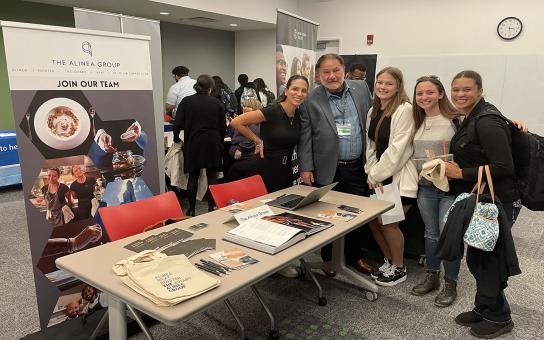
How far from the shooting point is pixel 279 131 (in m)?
2.79

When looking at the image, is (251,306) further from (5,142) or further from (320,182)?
(5,142)

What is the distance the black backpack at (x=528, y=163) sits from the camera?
6.98 feet

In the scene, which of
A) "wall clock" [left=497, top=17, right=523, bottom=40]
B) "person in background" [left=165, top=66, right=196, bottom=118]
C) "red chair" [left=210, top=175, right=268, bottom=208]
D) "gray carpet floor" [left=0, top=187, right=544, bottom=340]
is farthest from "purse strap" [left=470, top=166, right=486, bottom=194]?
"wall clock" [left=497, top=17, right=523, bottom=40]

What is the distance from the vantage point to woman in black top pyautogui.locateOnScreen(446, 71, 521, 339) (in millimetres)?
2125

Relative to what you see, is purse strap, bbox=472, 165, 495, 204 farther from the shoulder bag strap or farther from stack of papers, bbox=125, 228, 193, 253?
stack of papers, bbox=125, 228, 193, 253

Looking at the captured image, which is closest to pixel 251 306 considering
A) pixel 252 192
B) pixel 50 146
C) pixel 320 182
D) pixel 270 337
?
pixel 270 337

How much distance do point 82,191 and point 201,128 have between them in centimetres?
196

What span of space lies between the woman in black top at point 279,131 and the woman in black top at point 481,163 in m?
1.00

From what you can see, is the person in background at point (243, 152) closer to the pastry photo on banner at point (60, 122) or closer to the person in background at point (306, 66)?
the person in background at point (306, 66)

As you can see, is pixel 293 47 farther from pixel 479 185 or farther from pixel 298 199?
pixel 479 185

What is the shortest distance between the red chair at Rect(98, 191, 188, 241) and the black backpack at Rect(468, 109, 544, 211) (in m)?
1.74

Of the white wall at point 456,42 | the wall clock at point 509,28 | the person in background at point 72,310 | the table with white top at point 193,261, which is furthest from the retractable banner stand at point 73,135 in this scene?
the wall clock at point 509,28

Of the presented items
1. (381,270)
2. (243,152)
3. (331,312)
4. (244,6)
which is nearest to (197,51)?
(244,6)

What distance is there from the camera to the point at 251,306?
2.69 m
